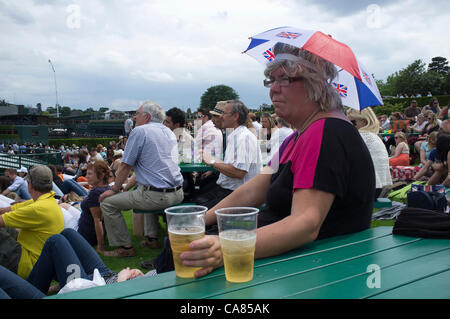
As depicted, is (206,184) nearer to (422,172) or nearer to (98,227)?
(98,227)

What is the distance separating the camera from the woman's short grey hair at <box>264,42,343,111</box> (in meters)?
1.77

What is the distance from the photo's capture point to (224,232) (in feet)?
3.84

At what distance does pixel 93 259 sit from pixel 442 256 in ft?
8.19

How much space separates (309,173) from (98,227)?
4171mm

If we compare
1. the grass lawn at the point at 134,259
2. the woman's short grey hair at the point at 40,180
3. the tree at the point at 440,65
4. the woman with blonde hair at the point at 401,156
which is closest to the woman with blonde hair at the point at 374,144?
the grass lawn at the point at 134,259

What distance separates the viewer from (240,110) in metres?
4.59

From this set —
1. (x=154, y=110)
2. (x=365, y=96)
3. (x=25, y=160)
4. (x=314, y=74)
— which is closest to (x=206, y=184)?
(x=154, y=110)

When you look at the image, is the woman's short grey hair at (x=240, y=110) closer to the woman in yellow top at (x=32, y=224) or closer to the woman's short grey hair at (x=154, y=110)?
the woman's short grey hair at (x=154, y=110)

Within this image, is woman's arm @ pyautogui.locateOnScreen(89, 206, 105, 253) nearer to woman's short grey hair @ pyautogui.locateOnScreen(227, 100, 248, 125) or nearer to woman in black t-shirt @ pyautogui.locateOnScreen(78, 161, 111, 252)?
woman in black t-shirt @ pyautogui.locateOnScreen(78, 161, 111, 252)

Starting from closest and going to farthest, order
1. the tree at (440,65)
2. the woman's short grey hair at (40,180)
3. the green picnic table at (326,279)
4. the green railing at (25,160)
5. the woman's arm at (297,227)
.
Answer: the green picnic table at (326,279), the woman's arm at (297,227), the woman's short grey hair at (40,180), the green railing at (25,160), the tree at (440,65)

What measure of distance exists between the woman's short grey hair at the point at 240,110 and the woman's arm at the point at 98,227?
2301 mm

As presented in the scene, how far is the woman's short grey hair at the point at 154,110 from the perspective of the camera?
4.99 meters

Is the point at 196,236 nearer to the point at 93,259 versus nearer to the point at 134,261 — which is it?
the point at 93,259

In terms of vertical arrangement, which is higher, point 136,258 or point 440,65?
point 440,65
